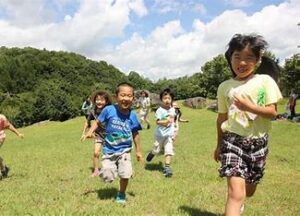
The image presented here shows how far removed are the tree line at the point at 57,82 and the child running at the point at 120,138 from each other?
5399 cm

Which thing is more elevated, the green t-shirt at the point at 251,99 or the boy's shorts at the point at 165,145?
the green t-shirt at the point at 251,99

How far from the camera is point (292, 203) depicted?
25.1ft

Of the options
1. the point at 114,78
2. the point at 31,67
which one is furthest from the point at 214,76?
the point at 31,67

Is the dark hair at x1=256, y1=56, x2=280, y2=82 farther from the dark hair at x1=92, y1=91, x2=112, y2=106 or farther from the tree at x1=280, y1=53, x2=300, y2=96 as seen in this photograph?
the tree at x1=280, y1=53, x2=300, y2=96

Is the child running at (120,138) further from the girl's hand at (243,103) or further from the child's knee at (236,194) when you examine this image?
the girl's hand at (243,103)

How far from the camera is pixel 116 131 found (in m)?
7.60

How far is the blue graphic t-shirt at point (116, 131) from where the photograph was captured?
25.0ft

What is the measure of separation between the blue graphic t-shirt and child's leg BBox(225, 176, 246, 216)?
8.90 ft

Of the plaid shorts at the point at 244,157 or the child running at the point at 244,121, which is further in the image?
the plaid shorts at the point at 244,157

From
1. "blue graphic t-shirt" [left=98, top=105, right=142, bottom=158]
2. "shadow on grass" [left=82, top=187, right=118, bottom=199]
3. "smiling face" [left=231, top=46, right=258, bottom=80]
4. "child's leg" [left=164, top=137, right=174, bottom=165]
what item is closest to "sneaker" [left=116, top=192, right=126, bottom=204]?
"shadow on grass" [left=82, top=187, right=118, bottom=199]

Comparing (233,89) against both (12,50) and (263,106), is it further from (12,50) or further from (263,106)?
(12,50)

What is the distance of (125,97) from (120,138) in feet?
2.28

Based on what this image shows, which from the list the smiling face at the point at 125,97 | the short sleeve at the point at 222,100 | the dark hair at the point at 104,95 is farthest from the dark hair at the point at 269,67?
the dark hair at the point at 104,95

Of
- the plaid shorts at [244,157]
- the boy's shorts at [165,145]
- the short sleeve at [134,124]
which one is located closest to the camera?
the plaid shorts at [244,157]
